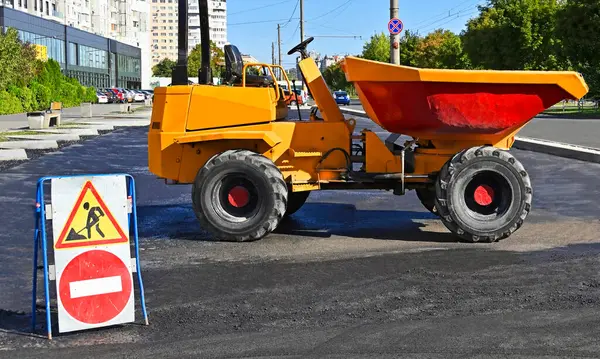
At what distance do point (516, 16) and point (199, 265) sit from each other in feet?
178

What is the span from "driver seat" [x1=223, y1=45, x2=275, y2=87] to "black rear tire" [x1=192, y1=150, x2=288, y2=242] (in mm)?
934

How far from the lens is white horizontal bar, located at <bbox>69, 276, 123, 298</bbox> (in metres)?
5.63

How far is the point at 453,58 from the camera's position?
7562 cm

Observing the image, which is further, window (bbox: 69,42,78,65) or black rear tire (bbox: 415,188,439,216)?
window (bbox: 69,42,78,65)

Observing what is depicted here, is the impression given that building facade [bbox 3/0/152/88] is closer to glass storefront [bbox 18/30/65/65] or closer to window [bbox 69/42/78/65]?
window [bbox 69/42/78/65]

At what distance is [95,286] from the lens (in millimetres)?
5691

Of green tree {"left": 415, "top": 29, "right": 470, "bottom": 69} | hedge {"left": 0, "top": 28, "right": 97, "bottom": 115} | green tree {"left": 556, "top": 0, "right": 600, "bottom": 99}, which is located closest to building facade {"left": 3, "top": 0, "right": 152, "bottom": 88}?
hedge {"left": 0, "top": 28, "right": 97, "bottom": 115}

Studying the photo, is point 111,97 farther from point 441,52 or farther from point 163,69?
point 163,69

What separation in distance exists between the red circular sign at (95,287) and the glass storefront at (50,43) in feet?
255

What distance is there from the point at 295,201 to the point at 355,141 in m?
1.55

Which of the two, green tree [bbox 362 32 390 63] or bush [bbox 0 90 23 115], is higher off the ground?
green tree [bbox 362 32 390 63]

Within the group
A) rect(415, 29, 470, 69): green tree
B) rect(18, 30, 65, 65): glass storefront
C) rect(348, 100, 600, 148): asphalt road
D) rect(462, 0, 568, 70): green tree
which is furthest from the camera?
rect(18, 30, 65, 65): glass storefront

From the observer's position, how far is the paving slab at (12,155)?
18.7 metres

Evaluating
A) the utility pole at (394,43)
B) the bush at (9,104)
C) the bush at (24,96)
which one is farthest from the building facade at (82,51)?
the utility pole at (394,43)
